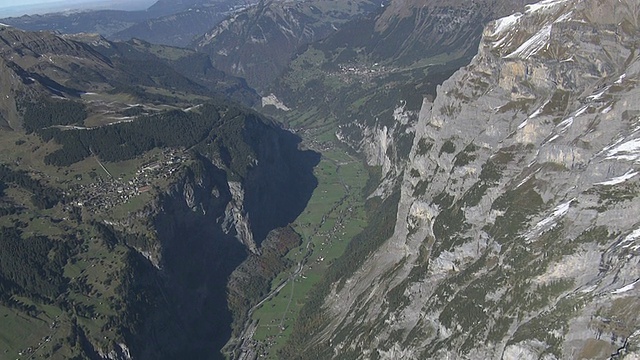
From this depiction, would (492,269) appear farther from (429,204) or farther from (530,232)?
(429,204)

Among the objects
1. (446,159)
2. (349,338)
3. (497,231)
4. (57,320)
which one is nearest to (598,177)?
A: (497,231)

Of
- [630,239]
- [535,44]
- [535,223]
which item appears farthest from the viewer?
[535,44]

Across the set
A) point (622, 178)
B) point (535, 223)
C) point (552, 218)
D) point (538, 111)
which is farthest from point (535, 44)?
point (622, 178)

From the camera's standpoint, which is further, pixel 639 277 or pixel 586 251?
pixel 586 251

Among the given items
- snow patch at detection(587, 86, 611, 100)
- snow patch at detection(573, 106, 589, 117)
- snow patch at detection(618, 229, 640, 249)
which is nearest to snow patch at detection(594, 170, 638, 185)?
snow patch at detection(618, 229, 640, 249)

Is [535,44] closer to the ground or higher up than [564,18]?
closer to the ground

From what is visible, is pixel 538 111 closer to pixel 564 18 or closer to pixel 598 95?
pixel 598 95
